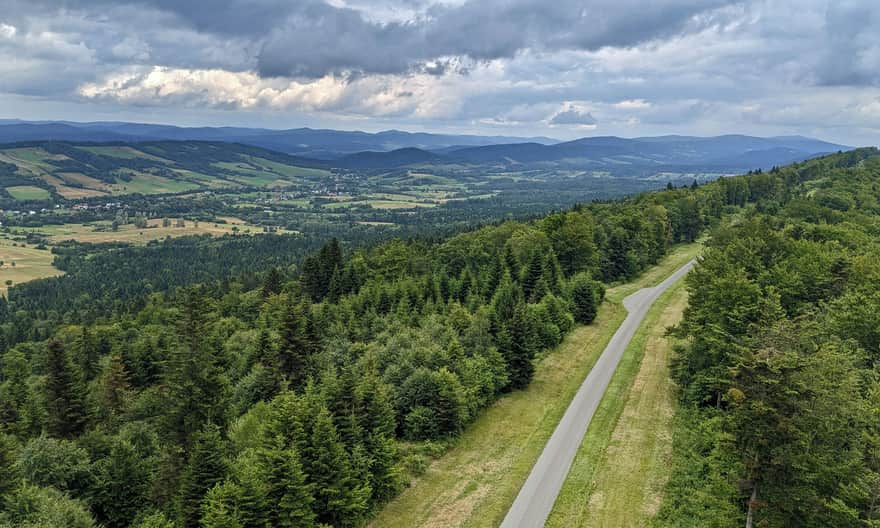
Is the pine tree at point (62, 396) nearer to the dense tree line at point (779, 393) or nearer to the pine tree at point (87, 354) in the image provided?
the pine tree at point (87, 354)

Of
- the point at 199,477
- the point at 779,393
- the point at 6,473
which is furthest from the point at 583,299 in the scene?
the point at 6,473

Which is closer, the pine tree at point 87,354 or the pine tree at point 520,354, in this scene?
the pine tree at point 520,354

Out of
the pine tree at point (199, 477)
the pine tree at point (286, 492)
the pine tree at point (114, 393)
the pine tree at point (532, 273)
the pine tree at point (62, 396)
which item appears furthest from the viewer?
the pine tree at point (532, 273)

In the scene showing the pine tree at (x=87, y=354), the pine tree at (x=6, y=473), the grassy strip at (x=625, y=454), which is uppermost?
the pine tree at (x=6, y=473)

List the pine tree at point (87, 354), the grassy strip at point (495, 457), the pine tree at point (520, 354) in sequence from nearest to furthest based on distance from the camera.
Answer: the grassy strip at point (495, 457) → the pine tree at point (520, 354) → the pine tree at point (87, 354)

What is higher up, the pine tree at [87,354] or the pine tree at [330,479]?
the pine tree at [330,479]

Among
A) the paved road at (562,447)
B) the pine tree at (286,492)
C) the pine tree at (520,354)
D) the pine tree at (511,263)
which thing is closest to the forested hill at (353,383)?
the pine tree at (286,492)
